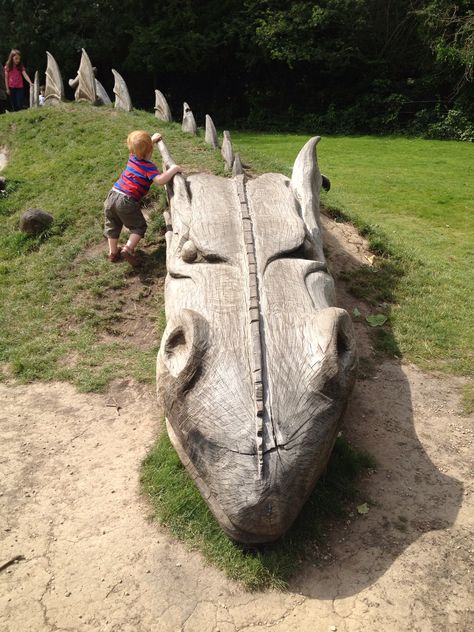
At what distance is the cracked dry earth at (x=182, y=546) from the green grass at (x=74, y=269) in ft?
2.33

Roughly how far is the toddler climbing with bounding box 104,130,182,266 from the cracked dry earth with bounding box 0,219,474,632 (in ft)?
7.74

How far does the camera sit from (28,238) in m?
7.85

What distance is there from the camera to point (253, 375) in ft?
10.6

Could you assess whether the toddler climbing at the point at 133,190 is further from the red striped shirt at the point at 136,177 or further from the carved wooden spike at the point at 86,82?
the carved wooden spike at the point at 86,82

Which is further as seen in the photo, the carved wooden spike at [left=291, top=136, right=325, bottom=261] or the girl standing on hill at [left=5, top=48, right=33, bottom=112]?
the girl standing on hill at [left=5, top=48, right=33, bottom=112]

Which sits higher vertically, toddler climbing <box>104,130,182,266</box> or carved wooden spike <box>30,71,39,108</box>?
carved wooden spike <box>30,71,39,108</box>

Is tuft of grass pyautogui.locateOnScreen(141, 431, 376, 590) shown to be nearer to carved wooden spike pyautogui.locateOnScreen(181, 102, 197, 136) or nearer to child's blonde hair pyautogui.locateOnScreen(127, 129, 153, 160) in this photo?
child's blonde hair pyautogui.locateOnScreen(127, 129, 153, 160)

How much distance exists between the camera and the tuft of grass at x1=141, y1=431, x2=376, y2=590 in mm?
3176

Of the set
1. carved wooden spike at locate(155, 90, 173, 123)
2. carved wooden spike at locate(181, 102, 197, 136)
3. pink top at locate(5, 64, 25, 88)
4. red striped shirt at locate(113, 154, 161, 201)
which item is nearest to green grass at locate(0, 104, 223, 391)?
carved wooden spike at locate(181, 102, 197, 136)

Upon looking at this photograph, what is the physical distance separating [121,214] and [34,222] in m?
2.10

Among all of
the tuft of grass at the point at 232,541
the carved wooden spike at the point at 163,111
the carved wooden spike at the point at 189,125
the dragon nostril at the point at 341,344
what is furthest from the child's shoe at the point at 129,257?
the carved wooden spike at the point at 163,111

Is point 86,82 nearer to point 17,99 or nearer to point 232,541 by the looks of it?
point 17,99

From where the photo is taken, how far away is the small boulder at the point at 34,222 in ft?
25.6

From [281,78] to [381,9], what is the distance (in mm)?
4620
